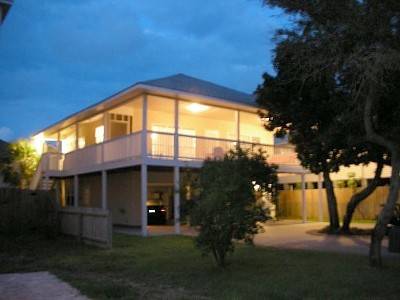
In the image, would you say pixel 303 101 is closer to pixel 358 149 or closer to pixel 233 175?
pixel 358 149

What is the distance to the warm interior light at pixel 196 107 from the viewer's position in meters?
22.9

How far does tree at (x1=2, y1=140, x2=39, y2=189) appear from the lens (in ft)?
101

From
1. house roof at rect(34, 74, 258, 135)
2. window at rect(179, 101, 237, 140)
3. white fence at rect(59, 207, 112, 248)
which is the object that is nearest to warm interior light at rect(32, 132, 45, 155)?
house roof at rect(34, 74, 258, 135)

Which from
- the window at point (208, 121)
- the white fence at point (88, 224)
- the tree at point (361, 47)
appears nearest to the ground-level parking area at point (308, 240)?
the white fence at point (88, 224)

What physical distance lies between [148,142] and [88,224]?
4.63 m

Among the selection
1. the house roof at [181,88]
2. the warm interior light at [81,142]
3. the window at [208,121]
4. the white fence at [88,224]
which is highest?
the house roof at [181,88]

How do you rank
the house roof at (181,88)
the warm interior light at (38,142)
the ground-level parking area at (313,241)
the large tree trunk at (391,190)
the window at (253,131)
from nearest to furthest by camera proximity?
the large tree trunk at (391,190), the ground-level parking area at (313,241), the house roof at (181,88), the window at (253,131), the warm interior light at (38,142)

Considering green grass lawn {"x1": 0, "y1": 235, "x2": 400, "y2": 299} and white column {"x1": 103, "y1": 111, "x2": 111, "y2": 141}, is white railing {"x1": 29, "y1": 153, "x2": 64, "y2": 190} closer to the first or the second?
white column {"x1": 103, "y1": 111, "x2": 111, "y2": 141}

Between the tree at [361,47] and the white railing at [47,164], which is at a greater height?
the tree at [361,47]

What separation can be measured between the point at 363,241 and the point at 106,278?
10274mm

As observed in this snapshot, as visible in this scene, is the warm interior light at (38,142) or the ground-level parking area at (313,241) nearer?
the ground-level parking area at (313,241)

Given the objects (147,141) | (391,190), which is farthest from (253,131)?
(391,190)

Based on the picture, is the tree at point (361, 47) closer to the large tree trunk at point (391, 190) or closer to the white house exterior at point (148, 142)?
the large tree trunk at point (391, 190)

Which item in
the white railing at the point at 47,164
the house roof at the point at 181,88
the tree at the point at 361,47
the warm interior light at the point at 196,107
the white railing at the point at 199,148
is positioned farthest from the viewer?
the white railing at the point at 47,164
